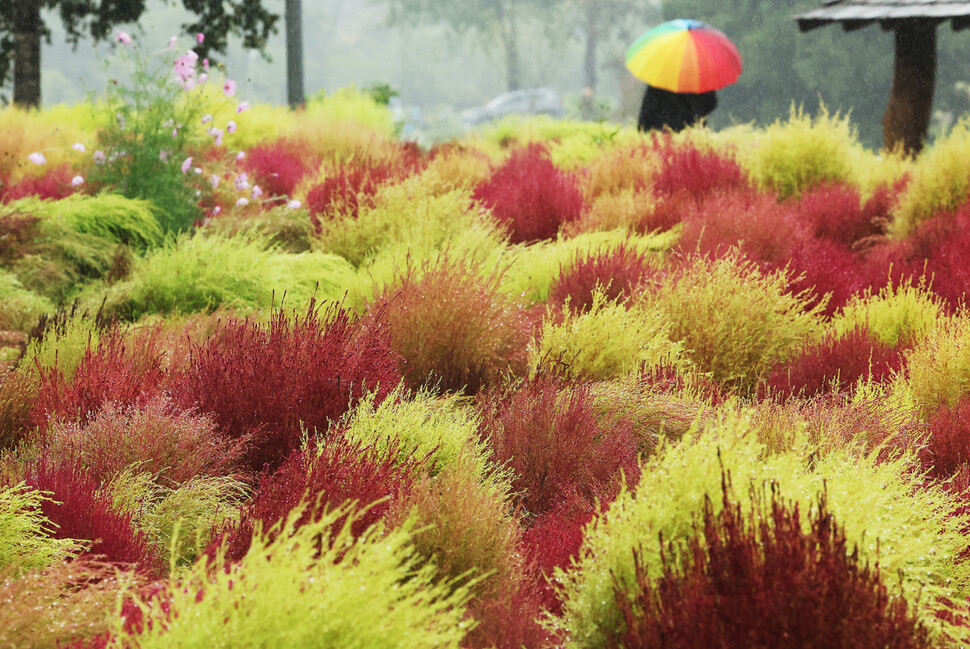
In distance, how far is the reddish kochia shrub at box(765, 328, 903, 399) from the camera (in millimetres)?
3941

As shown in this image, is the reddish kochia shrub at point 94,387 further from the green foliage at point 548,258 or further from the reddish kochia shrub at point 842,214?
the reddish kochia shrub at point 842,214

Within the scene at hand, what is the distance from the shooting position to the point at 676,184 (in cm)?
752

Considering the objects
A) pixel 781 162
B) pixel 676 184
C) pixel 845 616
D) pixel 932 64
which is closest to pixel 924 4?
pixel 932 64

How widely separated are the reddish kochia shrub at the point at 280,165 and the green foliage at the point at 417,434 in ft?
16.3

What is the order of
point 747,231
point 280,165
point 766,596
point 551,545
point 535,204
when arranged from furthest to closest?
point 280,165 < point 535,204 < point 747,231 < point 551,545 < point 766,596

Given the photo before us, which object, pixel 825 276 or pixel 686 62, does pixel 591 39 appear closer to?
pixel 686 62

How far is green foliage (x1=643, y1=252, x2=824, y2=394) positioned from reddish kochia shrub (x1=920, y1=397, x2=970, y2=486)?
904mm

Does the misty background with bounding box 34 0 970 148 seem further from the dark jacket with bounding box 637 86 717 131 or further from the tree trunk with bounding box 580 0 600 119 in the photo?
the tree trunk with bounding box 580 0 600 119

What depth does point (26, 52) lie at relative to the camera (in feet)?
37.6

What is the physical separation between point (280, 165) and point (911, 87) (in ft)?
20.8

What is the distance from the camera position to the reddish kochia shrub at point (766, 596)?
173cm

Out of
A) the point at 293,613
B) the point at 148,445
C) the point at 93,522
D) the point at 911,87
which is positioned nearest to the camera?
the point at 293,613

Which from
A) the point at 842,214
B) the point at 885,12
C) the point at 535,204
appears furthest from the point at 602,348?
the point at 885,12

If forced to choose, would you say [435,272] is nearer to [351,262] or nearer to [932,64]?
[351,262]
